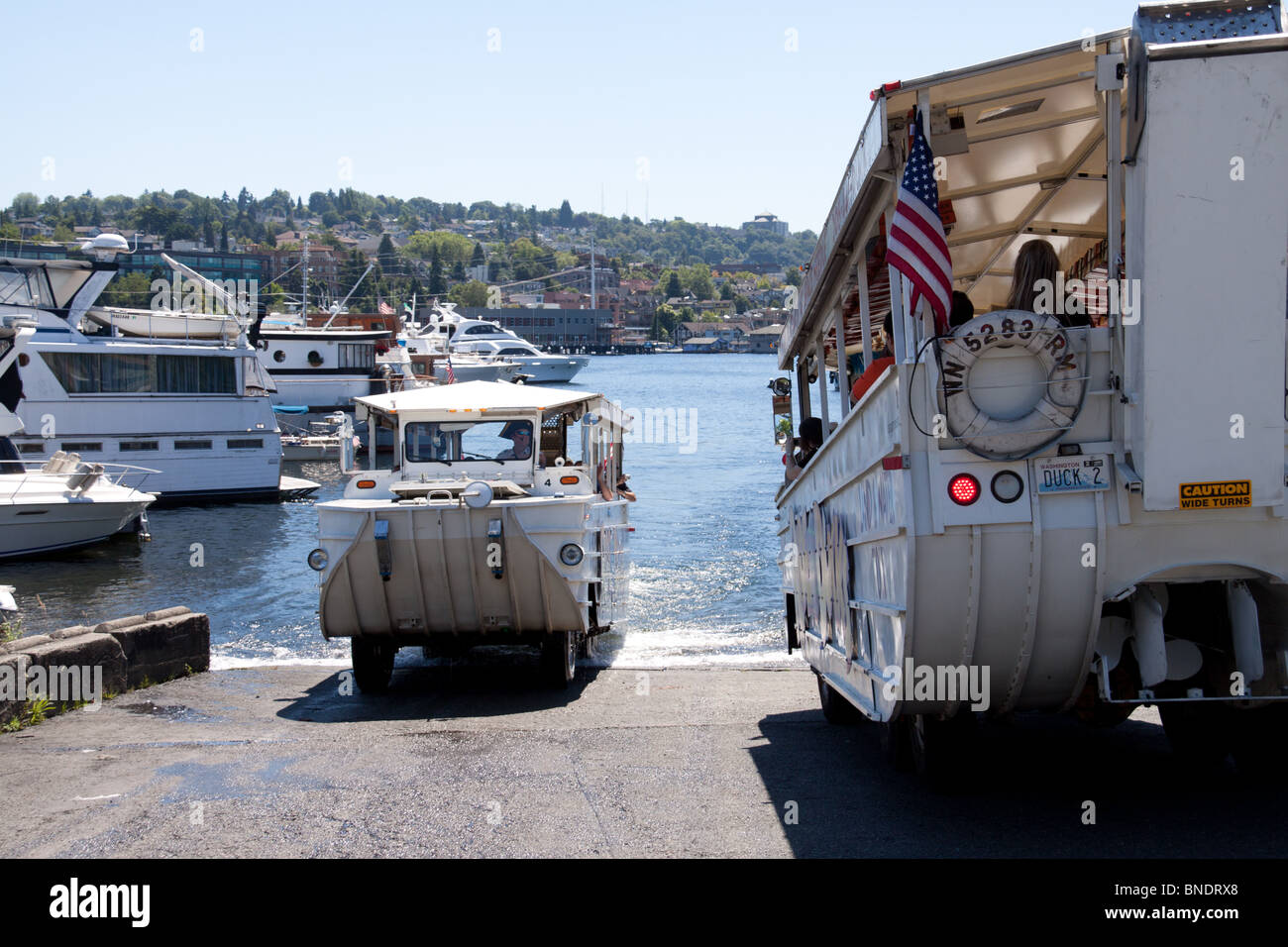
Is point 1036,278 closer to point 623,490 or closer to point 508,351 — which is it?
point 623,490

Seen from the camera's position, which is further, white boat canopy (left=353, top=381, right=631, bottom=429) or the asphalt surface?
white boat canopy (left=353, top=381, right=631, bottom=429)

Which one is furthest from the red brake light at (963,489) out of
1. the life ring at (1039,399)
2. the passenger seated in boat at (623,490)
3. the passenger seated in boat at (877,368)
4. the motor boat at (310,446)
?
the motor boat at (310,446)

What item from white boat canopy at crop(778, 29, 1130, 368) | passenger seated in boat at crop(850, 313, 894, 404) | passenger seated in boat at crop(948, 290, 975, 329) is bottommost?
passenger seated in boat at crop(850, 313, 894, 404)

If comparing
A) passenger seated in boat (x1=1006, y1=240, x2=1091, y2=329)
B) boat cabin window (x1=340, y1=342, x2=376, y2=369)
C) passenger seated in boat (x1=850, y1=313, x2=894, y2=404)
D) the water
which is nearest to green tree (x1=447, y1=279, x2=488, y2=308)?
boat cabin window (x1=340, y1=342, x2=376, y2=369)

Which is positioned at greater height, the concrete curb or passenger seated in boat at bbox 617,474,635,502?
passenger seated in boat at bbox 617,474,635,502

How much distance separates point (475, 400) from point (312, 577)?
1068 centimetres

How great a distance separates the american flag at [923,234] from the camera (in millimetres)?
5773

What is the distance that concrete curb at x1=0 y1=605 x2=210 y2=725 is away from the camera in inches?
385

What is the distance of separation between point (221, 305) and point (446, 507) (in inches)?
1186

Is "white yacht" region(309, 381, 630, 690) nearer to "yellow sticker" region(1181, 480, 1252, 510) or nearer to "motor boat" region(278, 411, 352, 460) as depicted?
"yellow sticker" region(1181, 480, 1252, 510)

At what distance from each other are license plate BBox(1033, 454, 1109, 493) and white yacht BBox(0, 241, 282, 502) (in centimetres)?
2870

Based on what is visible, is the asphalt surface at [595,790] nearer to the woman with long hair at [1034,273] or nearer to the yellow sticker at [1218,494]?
the yellow sticker at [1218,494]

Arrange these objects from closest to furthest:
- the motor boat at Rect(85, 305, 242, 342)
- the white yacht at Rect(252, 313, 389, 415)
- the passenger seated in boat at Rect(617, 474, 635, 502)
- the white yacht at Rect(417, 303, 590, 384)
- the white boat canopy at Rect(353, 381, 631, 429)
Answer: the white boat canopy at Rect(353, 381, 631, 429)
the passenger seated in boat at Rect(617, 474, 635, 502)
the motor boat at Rect(85, 305, 242, 342)
the white yacht at Rect(252, 313, 389, 415)
the white yacht at Rect(417, 303, 590, 384)

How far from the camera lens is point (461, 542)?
11.7m
